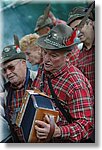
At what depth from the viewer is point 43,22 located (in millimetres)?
2559

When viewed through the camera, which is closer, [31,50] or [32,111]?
[32,111]

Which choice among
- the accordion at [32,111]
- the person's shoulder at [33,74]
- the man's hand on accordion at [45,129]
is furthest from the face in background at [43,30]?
the man's hand on accordion at [45,129]

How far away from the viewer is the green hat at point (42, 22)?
2.55 metres

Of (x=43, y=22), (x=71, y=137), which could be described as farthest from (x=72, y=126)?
(x=43, y=22)

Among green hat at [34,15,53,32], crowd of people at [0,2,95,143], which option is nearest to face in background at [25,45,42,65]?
crowd of people at [0,2,95,143]

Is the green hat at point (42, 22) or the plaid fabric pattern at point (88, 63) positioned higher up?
the green hat at point (42, 22)

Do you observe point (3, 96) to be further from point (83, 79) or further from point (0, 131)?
point (83, 79)

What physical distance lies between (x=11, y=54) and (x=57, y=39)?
26cm

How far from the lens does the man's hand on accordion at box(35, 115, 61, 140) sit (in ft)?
8.13

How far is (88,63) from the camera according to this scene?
8.48 ft

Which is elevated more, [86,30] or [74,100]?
[86,30]

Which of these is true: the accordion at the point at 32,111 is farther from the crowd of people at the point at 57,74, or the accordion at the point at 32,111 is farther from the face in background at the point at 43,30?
the face in background at the point at 43,30

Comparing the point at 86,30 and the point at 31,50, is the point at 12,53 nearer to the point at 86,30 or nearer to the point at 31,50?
the point at 31,50

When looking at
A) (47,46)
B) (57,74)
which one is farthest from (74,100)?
(47,46)
